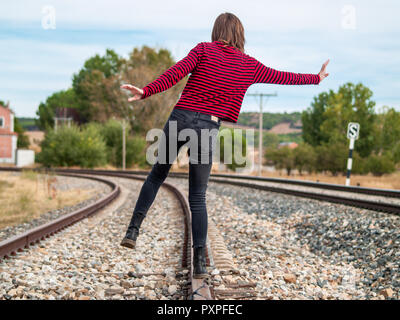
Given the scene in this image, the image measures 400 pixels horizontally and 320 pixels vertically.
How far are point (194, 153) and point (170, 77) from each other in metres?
0.57

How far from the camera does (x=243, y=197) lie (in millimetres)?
11117

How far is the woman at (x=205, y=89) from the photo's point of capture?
2881 millimetres

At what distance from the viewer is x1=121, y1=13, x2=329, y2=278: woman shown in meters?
2.88

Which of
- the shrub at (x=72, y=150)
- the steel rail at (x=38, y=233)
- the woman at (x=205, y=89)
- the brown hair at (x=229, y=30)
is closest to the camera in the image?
the woman at (x=205, y=89)

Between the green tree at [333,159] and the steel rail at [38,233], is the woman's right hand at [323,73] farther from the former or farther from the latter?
the green tree at [333,159]

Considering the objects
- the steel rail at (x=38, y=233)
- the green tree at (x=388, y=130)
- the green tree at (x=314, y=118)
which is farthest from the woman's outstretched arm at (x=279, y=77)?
the green tree at (x=314, y=118)

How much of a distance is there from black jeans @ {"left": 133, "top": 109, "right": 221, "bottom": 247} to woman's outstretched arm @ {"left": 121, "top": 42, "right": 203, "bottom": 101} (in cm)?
23

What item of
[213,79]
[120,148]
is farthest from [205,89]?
[120,148]

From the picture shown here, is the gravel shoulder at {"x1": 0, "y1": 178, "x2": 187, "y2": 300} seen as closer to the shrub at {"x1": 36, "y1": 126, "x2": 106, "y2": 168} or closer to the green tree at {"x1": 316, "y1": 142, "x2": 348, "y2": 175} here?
the green tree at {"x1": 316, "y1": 142, "x2": 348, "y2": 175}

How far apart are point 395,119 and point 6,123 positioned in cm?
4490

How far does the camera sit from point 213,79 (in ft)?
9.50

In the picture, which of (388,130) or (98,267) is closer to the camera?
(98,267)

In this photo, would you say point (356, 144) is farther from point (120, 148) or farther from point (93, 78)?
point (93, 78)

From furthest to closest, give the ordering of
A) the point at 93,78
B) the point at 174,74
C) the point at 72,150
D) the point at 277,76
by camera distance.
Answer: the point at 93,78 < the point at 72,150 < the point at 277,76 < the point at 174,74
